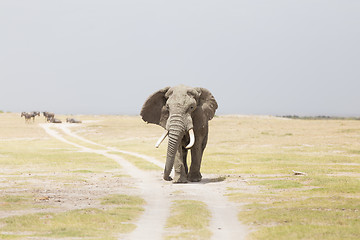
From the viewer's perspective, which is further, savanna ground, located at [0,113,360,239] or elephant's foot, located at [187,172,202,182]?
elephant's foot, located at [187,172,202,182]

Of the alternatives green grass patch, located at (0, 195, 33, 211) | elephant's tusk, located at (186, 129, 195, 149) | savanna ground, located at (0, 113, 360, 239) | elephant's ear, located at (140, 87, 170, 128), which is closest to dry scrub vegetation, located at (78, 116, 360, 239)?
savanna ground, located at (0, 113, 360, 239)

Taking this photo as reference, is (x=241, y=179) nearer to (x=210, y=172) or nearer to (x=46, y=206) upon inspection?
(x=210, y=172)

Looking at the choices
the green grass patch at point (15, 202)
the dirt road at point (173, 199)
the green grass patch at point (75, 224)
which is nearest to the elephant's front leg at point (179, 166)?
the dirt road at point (173, 199)

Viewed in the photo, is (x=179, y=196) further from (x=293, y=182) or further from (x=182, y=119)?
(x=293, y=182)

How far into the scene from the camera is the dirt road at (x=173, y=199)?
44.4 feet

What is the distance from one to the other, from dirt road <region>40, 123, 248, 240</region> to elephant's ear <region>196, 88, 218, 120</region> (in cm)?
341

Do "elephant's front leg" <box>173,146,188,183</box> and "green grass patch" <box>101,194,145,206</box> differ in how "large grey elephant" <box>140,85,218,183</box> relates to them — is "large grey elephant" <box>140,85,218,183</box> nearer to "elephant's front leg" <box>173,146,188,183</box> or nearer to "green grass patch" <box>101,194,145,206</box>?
"elephant's front leg" <box>173,146,188,183</box>

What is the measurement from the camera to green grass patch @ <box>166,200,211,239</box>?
43.0 feet

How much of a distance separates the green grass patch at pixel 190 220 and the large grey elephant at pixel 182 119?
5.52m

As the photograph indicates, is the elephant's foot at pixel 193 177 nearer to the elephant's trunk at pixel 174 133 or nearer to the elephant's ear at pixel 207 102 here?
the elephant's trunk at pixel 174 133

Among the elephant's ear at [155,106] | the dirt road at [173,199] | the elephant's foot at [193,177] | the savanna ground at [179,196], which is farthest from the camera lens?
the elephant's ear at [155,106]

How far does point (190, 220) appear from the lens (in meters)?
15.0

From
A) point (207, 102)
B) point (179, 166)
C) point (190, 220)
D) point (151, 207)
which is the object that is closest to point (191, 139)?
point (179, 166)

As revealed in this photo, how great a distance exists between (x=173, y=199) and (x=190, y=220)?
4658mm
